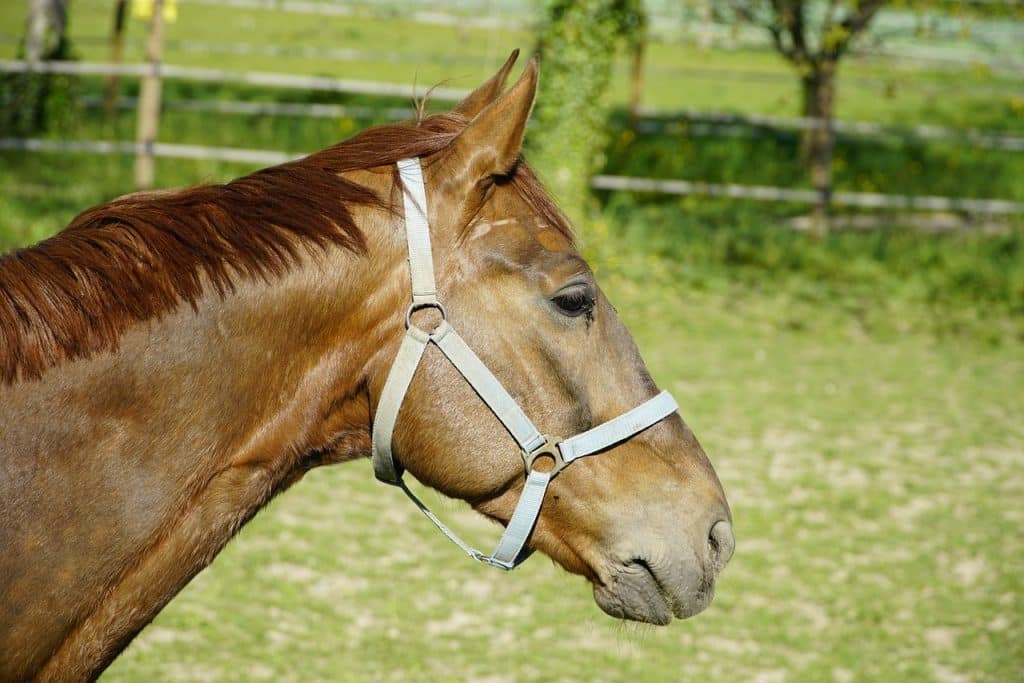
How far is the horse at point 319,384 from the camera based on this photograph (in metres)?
1.70

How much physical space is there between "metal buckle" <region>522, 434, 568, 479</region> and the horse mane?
1.45 feet

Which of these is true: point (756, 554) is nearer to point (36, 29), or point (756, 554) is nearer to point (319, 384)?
point (319, 384)

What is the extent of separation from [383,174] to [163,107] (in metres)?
13.2

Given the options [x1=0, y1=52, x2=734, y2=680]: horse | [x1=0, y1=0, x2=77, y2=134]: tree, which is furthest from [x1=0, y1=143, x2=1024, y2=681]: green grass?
[x1=0, y1=0, x2=77, y2=134]: tree

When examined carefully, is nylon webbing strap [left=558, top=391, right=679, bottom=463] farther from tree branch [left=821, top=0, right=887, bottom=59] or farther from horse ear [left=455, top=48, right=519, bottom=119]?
tree branch [left=821, top=0, right=887, bottom=59]

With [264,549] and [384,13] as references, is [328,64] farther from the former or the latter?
[264,549]


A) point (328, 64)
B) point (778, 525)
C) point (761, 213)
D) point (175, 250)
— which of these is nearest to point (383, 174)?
point (175, 250)

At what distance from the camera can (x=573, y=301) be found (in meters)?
1.94

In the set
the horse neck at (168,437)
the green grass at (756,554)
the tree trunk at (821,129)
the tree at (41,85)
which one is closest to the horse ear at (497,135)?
the horse neck at (168,437)

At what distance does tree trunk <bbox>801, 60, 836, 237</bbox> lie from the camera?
1041 cm

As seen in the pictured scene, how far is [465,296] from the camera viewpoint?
1.88 m

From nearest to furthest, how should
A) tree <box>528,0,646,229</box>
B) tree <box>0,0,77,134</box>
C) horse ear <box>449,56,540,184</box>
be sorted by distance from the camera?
1. horse ear <box>449,56,540,184</box>
2. tree <box>528,0,646,229</box>
3. tree <box>0,0,77,134</box>

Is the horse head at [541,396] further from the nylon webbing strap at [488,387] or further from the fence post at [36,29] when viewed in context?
the fence post at [36,29]

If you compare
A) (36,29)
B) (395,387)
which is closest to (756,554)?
(395,387)
